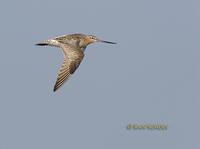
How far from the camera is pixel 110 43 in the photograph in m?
56.0

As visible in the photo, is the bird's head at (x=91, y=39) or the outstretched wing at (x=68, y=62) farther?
the bird's head at (x=91, y=39)

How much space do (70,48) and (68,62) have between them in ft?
4.45

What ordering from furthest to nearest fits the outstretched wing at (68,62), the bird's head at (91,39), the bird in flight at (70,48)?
1. the bird's head at (91,39)
2. the bird in flight at (70,48)
3. the outstretched wing at (68,62)

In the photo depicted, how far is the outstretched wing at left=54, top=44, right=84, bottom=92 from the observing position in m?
49.3

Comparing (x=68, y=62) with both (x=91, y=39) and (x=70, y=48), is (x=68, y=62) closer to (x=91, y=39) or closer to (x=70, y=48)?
(x=70, y=48)

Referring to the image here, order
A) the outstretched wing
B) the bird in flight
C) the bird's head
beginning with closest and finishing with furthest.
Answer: the outstretched wing, the bird in flight, the bird's head

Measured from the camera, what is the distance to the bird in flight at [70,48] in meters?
49.7

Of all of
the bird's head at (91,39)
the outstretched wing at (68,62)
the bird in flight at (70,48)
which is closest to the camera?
the outstretched wing at (68,62)

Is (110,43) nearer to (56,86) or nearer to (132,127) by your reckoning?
(132,127)

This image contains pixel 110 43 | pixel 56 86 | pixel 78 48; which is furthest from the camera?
pixel 110 43

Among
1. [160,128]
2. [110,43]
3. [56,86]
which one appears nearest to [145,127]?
[160,128]

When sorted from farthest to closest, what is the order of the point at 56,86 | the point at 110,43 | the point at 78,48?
the point at 110,43 < the point at 78,48 < the point at 56,86

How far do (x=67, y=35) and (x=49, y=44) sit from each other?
1.06 metres

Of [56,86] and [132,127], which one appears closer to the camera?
[56,86]
